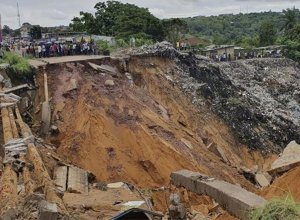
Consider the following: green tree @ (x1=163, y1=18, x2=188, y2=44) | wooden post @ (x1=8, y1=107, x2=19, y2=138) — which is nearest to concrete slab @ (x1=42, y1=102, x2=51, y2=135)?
wooden post @ (x1=8, y1=107, x2=19, y2=138)

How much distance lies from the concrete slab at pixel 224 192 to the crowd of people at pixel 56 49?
16.1m

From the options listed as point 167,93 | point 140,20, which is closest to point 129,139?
point 167,93

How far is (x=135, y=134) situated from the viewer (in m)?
20.7

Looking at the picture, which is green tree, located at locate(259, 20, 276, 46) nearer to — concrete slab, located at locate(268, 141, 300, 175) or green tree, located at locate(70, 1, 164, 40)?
green tree, located at locate(70, 1, 164, 40)

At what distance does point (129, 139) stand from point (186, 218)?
9723mm

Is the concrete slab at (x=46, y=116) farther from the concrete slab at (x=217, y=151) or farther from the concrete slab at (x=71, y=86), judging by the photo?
the concrete slab at (x=217, y=151)

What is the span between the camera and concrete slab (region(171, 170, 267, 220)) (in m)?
10.3

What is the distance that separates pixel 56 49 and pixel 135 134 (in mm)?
11218

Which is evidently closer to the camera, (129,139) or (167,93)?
(129,139)

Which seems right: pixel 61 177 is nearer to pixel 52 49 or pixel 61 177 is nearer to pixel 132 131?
pixel 132 131

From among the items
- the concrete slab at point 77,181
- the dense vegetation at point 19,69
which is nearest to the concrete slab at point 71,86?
the dense vegetation at point 19,69

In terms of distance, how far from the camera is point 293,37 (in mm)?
55719

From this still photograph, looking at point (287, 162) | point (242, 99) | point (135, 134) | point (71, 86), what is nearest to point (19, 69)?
point (71, 86)

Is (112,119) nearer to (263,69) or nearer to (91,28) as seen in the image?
(263,69)
